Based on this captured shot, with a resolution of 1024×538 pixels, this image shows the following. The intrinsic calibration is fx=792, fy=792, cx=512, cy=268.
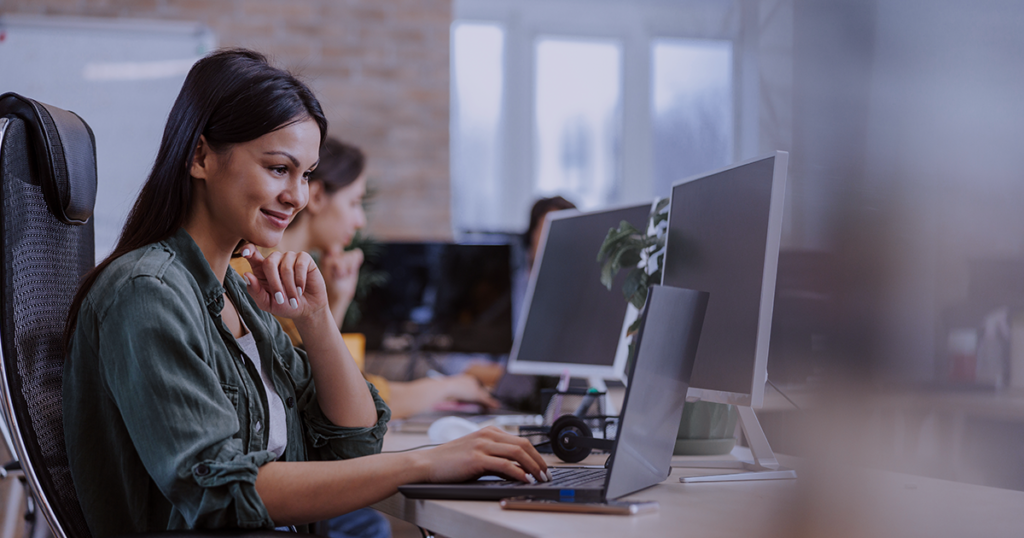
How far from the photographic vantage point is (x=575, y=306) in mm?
1581

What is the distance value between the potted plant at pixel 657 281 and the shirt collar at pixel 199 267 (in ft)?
1.95

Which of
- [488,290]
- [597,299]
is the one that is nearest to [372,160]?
[488,290]

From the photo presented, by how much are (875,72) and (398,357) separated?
2.62 meters

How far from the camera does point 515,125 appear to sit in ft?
16.3

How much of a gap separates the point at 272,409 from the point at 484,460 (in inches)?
13.2

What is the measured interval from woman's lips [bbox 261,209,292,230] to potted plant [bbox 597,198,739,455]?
1.74ft

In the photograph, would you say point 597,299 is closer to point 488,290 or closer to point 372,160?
point 488,290

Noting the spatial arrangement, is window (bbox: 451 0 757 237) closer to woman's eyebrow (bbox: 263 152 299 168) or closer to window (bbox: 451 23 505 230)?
window (bbox: 451 23 505 230)

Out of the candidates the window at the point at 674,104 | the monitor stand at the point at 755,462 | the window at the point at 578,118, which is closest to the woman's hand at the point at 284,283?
the monitor stand at the point at 755,462

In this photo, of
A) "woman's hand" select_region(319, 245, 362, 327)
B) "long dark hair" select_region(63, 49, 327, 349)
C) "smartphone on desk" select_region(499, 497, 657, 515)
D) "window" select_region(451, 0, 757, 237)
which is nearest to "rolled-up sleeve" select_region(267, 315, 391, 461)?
"long dark hair" select_region(63, 49, 327, 349)

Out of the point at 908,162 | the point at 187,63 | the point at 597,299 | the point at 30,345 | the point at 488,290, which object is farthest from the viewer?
the point at 187,63

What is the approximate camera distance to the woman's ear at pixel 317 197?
2291mm

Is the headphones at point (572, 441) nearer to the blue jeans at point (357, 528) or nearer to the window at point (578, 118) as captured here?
the blue jeans at point (357, 528)

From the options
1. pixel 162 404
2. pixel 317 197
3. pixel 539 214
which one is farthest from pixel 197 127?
pixel 539 214
